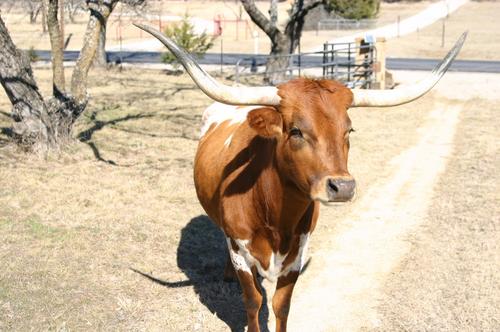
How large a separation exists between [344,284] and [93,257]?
2.47 meters

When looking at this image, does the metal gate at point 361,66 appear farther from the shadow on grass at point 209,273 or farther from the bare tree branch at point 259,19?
the shadow on grass at point 209,273

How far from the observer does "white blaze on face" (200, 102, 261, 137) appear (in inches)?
207

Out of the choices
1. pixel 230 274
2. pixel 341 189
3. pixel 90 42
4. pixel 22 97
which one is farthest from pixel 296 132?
pixel 90 42

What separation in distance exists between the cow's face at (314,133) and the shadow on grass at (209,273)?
6.24 feet

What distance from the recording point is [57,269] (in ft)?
18.2

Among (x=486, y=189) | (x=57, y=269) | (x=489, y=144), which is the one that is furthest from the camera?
(x=489, y=144)

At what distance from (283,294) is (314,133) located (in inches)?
60.6

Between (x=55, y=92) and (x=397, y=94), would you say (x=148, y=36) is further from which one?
(x=397, y=94)

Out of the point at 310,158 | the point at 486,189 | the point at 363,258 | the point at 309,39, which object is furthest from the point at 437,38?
the point at 310,158

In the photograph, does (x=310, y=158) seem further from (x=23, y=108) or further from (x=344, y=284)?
(x=23, y=108)

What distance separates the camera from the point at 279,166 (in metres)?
3.70

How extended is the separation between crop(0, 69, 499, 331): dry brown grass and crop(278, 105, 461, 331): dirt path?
0.68ft

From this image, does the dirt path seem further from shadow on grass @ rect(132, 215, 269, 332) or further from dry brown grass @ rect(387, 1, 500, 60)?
dry brown grass @ rect(387, 1, 500, 60)

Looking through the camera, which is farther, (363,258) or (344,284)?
(363,258)
